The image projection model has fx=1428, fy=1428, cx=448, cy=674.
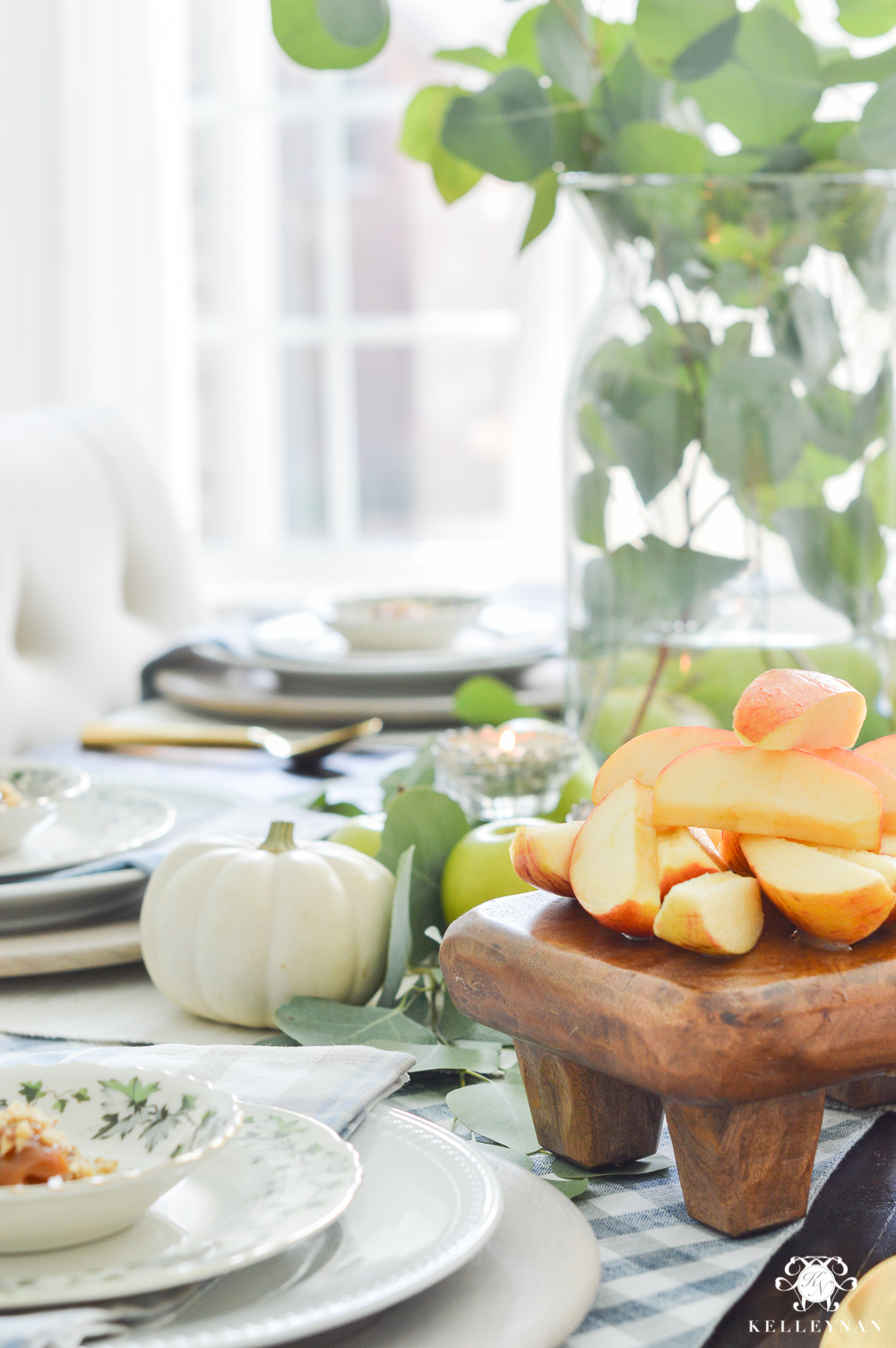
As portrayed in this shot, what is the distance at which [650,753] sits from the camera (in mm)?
481

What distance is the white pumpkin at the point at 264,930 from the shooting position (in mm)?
584

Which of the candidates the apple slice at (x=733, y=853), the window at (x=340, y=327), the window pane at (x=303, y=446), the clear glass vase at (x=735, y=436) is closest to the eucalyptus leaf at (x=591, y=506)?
the clear glass vase at (x=735, y=436)

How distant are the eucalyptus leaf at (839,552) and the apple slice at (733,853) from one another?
0.38 metres

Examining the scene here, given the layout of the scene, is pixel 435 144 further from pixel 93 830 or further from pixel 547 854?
pixel 547 854

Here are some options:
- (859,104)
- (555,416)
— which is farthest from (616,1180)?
(555,416)

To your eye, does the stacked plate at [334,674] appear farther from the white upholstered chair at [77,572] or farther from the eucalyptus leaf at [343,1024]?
the eucalyptus leaf at [343,1024]

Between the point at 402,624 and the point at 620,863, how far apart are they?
84 centimetres

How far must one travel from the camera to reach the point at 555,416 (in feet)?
8.91

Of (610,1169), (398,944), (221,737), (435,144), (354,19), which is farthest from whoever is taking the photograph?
(221,737)

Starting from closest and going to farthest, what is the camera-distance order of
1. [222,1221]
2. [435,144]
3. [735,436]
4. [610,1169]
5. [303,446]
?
[222,1221], [610,1169], [735,436], [435,144], [303,446]

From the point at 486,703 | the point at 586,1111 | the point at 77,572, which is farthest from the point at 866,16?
the point at 77,572

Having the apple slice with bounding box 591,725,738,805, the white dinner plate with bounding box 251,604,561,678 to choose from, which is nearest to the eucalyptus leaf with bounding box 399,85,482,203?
the white dinner plate with bounding box 251,604,561,678

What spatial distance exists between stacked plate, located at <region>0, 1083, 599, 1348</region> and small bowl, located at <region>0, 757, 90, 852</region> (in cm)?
37

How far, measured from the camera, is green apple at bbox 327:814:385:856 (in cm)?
69
